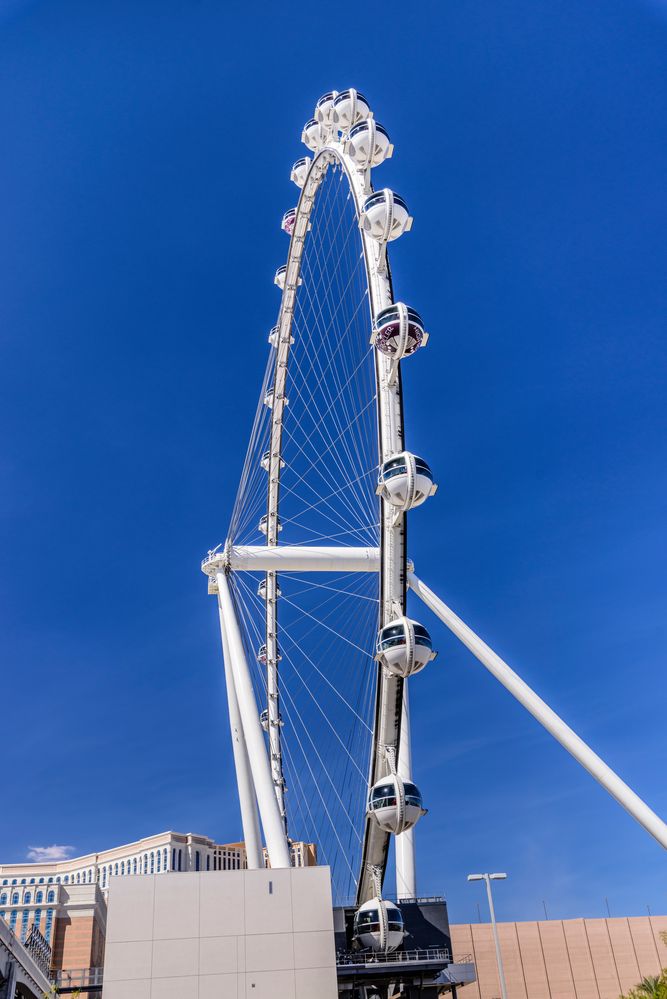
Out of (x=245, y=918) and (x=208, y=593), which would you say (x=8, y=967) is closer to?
(x=245, y=918)

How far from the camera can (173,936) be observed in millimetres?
25969

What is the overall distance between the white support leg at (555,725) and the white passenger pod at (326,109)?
22.8m

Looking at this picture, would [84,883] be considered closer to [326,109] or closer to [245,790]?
[245,790]

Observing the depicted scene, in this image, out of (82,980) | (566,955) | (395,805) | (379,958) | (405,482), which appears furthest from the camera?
(566,955)

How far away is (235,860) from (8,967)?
132086mm

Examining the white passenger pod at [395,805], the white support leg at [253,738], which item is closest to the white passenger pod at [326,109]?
the white support leg at [253,738]

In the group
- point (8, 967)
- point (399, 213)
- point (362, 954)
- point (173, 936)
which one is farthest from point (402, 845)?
point (399, 213)

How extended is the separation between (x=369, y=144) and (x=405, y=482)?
54.6 ft

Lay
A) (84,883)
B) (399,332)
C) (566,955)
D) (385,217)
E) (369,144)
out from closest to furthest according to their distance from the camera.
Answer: (399,332) → (385,217) → (369,144) → (566,955) → (84,883)

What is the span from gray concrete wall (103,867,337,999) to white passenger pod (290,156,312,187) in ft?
111

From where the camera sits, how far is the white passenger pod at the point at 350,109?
38438 millimetres

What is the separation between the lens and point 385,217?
33.2 m

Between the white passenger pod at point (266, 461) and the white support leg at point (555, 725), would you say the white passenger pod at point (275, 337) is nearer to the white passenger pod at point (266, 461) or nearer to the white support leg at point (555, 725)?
the white passenger pod at point (266, 461)

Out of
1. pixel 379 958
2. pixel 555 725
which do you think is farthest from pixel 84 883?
pixel 555 725
